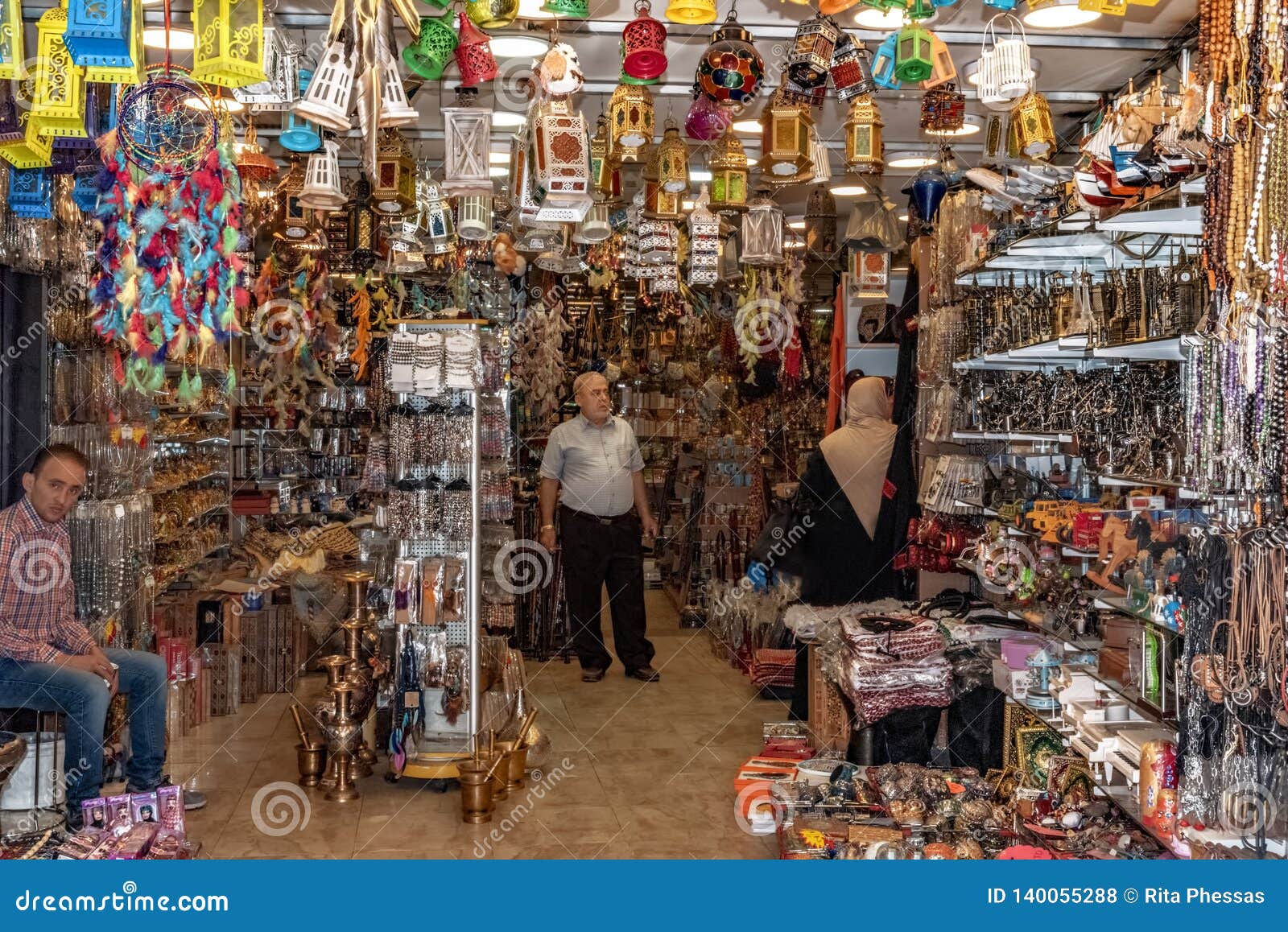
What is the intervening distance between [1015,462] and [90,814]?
350cm

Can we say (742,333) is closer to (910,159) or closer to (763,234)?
(910,159)

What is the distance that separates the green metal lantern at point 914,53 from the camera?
3557 mm

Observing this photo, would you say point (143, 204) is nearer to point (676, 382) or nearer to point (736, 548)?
point (736, 548)

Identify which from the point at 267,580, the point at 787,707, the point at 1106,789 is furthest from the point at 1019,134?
the point at 267,580

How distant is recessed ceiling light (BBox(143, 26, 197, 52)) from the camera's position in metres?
4.51

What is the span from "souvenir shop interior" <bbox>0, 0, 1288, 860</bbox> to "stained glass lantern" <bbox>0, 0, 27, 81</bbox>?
0.07 feet

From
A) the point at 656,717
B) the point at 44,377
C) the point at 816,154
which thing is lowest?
the point at 656,717

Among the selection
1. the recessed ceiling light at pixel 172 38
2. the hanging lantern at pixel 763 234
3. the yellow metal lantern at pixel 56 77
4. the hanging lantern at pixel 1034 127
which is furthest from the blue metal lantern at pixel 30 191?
the hanging lantern at pixel 1034 127

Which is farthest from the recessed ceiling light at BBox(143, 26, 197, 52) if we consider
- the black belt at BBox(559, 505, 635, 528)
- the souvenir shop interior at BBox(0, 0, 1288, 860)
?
the black belt at BBox(559, 505, 635, 528)

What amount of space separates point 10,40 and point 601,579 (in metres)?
4.89

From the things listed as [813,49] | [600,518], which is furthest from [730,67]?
[600,518]

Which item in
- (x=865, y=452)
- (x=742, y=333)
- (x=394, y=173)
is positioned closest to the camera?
(x=394, y=173)

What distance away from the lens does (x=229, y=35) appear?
9.34 ft

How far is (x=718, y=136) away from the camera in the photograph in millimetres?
4402
